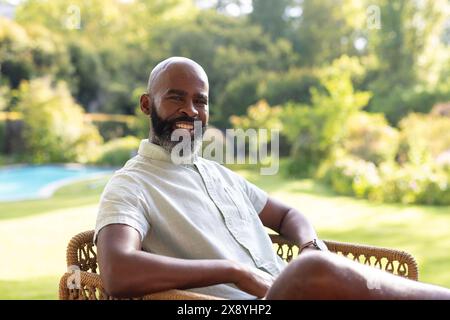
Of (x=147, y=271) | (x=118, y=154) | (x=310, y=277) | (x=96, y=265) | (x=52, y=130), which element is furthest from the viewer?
(x=52, y=130)

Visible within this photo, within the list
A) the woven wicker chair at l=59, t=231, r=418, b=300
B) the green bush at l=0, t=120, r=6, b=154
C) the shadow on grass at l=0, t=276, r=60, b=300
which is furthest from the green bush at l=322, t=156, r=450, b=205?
the green bush at l=0, t=120, r=6, b=154

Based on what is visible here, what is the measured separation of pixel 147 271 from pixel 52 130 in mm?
10977

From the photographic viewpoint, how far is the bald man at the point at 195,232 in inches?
44.1

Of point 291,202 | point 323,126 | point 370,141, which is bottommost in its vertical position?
point 291,202

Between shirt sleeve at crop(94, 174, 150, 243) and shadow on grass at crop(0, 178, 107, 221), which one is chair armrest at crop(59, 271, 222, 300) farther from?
shadow on grass at crop(0, 178, 107, 221)

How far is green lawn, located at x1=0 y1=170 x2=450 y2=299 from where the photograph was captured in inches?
137

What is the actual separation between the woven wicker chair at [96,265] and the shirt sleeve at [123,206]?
0.11 m

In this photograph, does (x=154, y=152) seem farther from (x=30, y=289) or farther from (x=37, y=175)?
(x=37, y=175)

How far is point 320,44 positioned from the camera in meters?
16.5

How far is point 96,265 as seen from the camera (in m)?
1.69

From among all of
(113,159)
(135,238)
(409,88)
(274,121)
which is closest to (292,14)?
(409,88)

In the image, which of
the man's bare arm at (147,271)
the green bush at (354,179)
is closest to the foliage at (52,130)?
the green bush at (354,179)

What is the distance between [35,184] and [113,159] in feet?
6.46

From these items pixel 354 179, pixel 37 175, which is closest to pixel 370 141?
pixel 354 179
